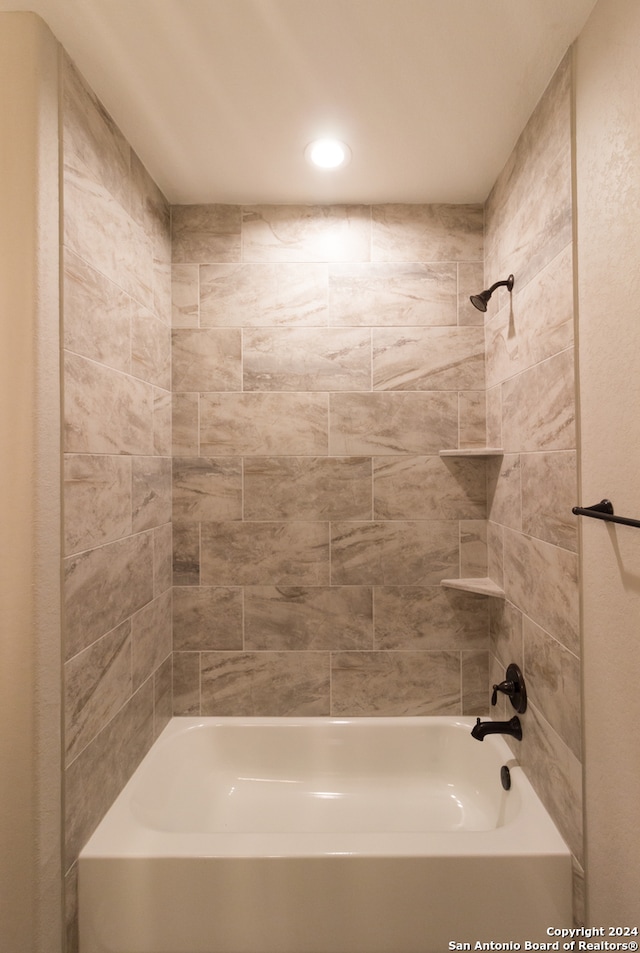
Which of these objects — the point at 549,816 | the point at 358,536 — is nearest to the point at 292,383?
the point at 358,536

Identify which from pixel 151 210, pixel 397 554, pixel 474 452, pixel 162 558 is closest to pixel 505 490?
pixel 474 452

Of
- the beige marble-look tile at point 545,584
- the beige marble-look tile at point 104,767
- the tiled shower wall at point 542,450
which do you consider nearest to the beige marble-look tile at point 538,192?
the tiled shower wall at point 542,450

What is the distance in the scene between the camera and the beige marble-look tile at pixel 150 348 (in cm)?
A: 146

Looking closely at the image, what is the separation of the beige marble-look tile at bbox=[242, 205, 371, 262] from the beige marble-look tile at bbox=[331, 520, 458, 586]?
110 cm

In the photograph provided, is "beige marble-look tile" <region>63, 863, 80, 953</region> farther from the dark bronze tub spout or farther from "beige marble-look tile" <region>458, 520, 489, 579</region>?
"beige marble-look tile" <region>458, 520, 489, 579</region>

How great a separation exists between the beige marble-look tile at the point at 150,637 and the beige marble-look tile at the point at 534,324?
1497 millimetres

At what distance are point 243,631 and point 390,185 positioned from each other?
1809 millimetres

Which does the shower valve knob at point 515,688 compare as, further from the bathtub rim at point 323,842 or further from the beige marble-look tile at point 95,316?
the beige marble-look tile at point 95,316

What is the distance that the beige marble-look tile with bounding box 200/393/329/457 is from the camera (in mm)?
1759

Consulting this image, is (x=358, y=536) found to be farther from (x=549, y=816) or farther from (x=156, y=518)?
(x=549, y=816)

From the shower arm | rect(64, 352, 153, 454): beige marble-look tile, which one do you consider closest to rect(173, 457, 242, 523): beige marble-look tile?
rect(64, 352, 153, 454): beige marble-look tile

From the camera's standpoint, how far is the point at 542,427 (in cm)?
126

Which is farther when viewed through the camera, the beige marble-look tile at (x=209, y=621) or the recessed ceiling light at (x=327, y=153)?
the beige marble-look tile at (x=209, y=621)

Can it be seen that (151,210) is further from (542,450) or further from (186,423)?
(542,450)
